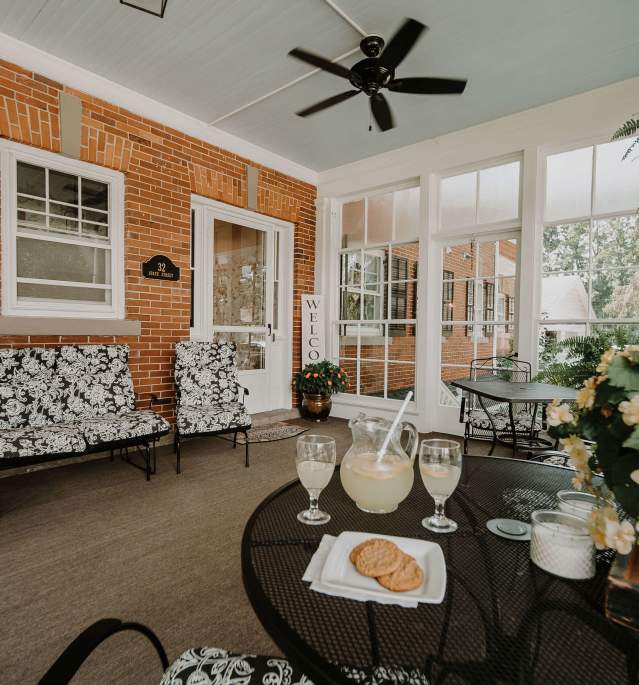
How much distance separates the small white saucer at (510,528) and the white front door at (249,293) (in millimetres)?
3938

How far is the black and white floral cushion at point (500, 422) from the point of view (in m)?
3.17

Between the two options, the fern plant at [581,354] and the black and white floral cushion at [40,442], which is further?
the fern plant at [581,354]

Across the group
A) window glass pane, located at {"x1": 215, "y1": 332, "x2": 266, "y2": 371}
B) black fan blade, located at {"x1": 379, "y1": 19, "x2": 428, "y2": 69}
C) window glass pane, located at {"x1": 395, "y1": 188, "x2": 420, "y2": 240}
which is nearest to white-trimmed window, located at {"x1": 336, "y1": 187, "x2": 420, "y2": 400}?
window glass pane, located at {"x1": 395, "y1": 188, "x2": 420, "y2": 240}

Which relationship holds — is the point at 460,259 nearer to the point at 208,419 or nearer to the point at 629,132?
the point at 629,132

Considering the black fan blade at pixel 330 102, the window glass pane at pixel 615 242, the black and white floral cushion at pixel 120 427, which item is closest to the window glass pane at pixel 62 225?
the black and white floral cushion at pixel 120 427

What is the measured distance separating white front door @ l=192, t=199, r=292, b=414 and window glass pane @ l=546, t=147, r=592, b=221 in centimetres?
293

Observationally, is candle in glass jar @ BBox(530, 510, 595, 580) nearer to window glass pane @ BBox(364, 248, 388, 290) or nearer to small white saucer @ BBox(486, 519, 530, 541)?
small white saucer @ BBox(486, 519, 530, 541)

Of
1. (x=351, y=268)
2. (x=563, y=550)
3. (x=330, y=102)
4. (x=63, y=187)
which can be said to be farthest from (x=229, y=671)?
(x=351, y=268)

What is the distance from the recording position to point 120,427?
2889mm

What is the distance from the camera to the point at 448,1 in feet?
8.59

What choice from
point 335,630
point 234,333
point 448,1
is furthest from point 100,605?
point 448,1

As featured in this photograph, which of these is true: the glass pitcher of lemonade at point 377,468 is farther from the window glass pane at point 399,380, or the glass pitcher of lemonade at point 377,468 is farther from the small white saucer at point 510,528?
the window glass pane at point 399,380

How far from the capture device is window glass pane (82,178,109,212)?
360cm

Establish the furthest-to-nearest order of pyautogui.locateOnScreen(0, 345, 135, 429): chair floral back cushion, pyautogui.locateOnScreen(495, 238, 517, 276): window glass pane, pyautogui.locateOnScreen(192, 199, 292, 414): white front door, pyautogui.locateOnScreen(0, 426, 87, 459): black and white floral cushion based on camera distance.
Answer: pyautogui.locateOnScreen(192, 199, 292, 414): white front door < pyautogui.locateOnScreen(495, 238, 517, 276): window glass pane < pyautogui.locateOnScreen(0, 345, 135, 429): chair floral back cushion < pyautogui.locateOnScreen(0, 426, 87, 459): black and white floral cushion
